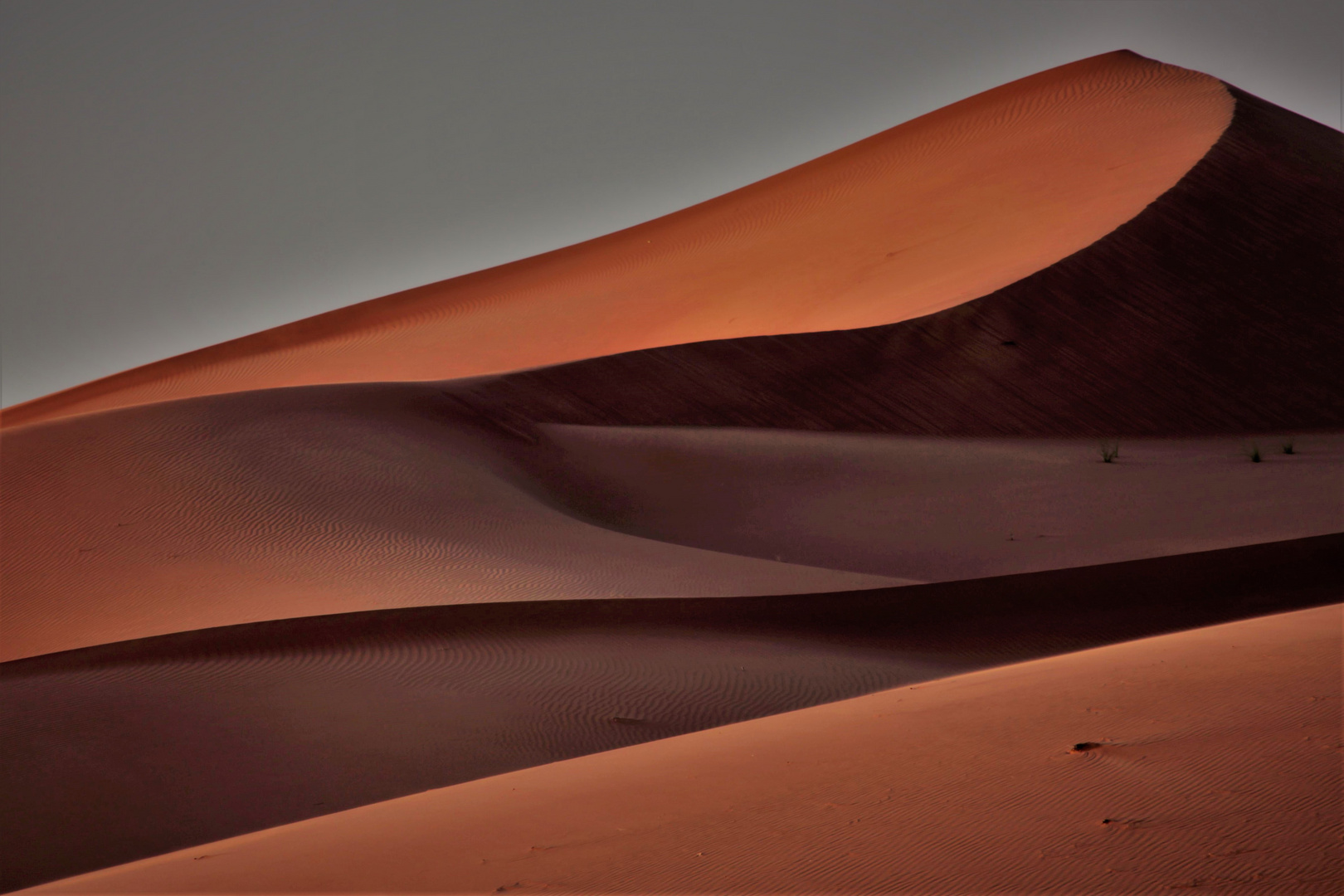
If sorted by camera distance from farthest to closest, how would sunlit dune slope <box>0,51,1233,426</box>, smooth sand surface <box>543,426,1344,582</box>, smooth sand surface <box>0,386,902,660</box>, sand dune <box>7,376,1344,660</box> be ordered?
sunlit dune slope <box>0,51,1233,426</box>, smooth sand surface <box>543,426,1344,582</box>, sand dune <box>7,376,1344,660</box>, smooth sand surface <box>0,386,902,660</box>

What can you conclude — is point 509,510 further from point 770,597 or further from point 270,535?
point 770,597

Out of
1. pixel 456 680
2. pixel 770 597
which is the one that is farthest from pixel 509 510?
pixel 456 680

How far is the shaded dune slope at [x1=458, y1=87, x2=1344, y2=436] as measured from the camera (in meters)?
13.9

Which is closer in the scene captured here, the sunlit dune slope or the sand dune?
the sand dune

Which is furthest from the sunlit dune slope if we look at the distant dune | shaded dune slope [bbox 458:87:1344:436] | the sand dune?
the sand dune

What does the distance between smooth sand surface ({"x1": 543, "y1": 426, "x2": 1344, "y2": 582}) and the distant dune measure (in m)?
0.06

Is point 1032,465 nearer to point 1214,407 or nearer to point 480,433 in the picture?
point 1214,407

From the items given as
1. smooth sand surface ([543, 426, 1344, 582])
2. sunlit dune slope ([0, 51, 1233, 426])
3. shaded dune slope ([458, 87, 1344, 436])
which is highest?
sunlit dune slope ([0, 51, 1233, 426])

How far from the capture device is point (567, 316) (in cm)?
2597

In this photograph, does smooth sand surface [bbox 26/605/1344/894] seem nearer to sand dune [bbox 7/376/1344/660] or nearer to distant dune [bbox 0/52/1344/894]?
distant dune [bbox 0/52/1344/894]

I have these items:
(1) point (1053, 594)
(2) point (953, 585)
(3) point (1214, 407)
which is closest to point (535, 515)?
(2) point (953, 585)

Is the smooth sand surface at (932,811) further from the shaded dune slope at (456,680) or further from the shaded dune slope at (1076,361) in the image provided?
the shaded dune slope at (1076,361)

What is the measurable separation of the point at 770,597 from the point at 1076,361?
907 centimetres

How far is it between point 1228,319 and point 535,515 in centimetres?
1105
